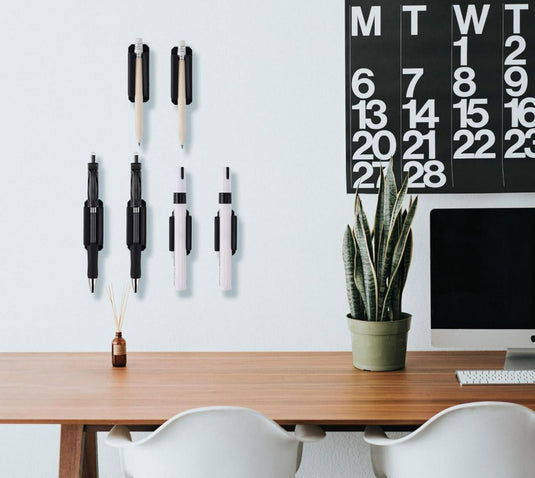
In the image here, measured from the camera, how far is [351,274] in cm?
216

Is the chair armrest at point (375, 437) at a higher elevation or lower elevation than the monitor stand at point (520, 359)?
lower

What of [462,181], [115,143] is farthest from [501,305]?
[115,143]

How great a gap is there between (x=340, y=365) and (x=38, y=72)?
1372 millimetres

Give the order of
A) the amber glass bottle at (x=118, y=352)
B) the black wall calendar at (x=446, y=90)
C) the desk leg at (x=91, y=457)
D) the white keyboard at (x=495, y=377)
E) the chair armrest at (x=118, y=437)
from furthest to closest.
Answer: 1. the black wall calendar at (x=446, y=90)
2. the amber glass bottle at (x=118, y=352)
3. the desk leg at (x=91, y=457)
4. the white keyboard at (x=495, y=377)
5. the chair armrest at (x=118, y=437)

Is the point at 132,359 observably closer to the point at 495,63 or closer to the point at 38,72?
the point at 38,72

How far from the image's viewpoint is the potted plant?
82.9 inches

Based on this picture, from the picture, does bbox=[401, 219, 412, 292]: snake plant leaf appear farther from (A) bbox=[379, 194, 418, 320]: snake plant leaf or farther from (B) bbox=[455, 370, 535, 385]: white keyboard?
(B) bbox=[455, 370, 535, 385]: white keyboard

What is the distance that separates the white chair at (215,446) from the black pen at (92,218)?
899 millimetres

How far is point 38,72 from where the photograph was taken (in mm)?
2432

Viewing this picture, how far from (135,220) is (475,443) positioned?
1309 mm

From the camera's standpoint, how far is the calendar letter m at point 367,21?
237 centimetres

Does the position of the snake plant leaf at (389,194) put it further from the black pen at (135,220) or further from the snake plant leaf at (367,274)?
the black pen at (135,220)

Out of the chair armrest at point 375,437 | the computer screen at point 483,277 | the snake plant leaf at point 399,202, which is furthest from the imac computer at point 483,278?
the chair armrest at point 375,437

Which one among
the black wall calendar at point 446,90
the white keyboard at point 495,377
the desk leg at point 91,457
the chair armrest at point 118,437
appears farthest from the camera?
the black wall calendar at point 446,90
